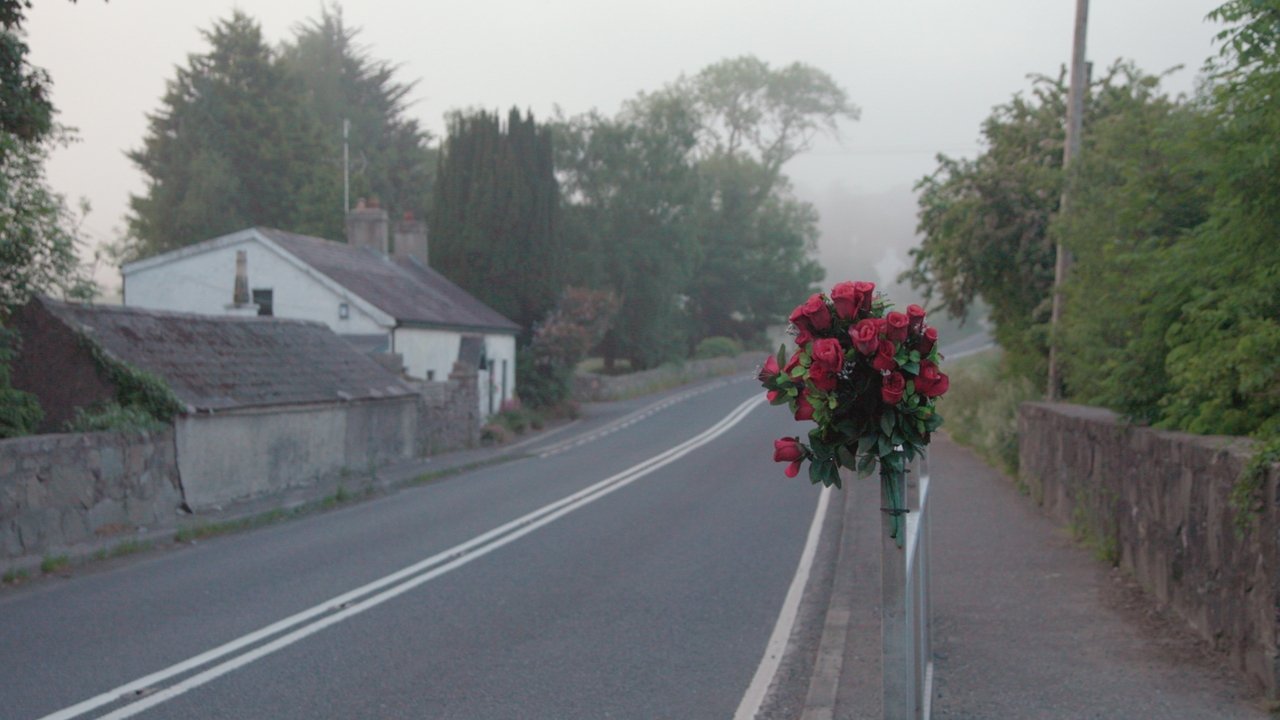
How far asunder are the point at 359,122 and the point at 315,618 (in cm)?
6214

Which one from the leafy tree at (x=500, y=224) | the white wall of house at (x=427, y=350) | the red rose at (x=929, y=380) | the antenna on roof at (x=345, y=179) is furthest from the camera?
the antenna on roof at (x=345, y=179)

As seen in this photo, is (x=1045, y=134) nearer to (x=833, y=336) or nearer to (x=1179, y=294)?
(x=1179, y=294)

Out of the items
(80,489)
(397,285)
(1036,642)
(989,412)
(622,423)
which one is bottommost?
(622,423)

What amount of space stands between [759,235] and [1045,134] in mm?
51378

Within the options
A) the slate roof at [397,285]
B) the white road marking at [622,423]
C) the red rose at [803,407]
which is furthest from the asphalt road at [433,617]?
the slate roof at [397,285]

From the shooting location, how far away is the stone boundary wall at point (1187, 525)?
6.23m

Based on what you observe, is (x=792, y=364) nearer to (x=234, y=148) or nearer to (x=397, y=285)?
(x=397, y=285)

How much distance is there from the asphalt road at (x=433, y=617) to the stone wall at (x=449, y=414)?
9.39 m

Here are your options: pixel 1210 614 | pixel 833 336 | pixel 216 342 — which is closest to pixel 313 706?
pixel 833 336

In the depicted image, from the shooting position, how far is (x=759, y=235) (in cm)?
7394

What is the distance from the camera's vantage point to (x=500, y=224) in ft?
138

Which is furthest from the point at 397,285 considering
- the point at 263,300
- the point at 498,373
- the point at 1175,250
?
the point at 1175,250

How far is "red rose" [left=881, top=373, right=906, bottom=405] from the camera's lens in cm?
425

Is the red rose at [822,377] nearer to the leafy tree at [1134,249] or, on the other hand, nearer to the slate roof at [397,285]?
the leafy tree at [1134,249]
